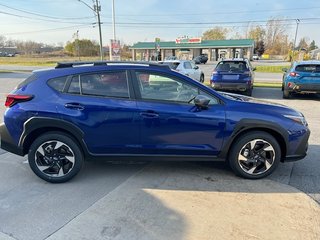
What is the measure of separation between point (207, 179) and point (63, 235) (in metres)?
2.10

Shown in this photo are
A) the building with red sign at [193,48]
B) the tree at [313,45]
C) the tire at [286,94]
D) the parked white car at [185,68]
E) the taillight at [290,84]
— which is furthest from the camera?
the tree at [313,45]

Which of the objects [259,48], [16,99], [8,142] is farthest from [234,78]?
[259,48]

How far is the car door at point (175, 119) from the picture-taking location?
3.81 m

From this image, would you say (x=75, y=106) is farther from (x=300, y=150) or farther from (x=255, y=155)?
(x=300, y=150)

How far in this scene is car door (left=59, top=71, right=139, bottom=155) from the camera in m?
3.80

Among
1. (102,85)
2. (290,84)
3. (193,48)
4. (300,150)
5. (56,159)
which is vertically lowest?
(56,159)

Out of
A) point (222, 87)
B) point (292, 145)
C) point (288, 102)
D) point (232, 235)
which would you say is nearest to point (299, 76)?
point (288, 102)

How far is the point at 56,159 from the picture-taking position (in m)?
3.96

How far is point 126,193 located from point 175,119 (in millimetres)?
1166

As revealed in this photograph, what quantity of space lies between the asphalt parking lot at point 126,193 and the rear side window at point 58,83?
1335 mm

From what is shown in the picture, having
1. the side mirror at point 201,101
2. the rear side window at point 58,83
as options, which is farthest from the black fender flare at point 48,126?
the side mirror at point 201,101

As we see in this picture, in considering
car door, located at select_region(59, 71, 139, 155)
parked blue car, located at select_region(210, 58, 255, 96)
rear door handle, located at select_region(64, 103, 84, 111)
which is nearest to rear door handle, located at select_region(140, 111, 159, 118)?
car door, located at select_region(59, 71, 139, 155)

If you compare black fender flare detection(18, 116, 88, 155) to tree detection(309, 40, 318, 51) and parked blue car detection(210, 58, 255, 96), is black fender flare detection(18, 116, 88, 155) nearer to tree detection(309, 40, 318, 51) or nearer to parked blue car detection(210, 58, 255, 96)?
parked blue car detection(210, 58, 255, 96)

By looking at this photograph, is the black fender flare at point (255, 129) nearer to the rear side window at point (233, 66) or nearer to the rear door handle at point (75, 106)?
the rear door handle at point (75, 106)
